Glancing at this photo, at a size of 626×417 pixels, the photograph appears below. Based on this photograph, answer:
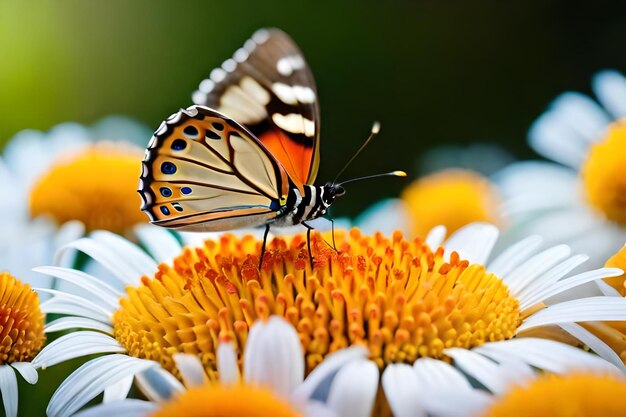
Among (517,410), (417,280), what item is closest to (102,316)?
(417,280)

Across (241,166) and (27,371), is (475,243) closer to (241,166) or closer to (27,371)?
(241,166)

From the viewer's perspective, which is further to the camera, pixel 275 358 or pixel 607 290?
pixel 607 290

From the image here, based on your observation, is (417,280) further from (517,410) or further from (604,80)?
(604,80)

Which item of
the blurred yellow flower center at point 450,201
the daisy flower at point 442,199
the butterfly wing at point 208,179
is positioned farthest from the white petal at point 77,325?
the blurred yellow flower center at point 450,201

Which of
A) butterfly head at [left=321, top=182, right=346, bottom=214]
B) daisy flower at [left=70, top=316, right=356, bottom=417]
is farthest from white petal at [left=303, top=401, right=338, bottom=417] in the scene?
butterfly head at [left=321, top=182, right=346, bottom=214]

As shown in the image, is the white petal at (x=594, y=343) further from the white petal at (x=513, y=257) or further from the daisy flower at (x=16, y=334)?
the daisy flower at (x=16, y=334)

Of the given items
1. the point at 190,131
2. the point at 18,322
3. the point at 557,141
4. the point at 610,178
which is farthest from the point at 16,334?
the point at 557,141

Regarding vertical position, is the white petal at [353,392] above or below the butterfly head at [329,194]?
below
